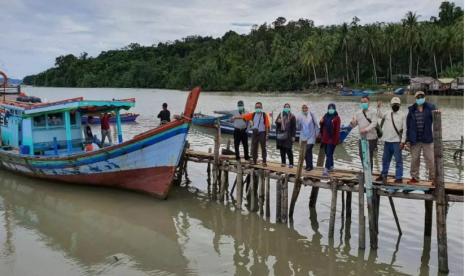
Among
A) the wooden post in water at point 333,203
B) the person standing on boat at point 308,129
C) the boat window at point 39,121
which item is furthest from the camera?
the boat window at point 39,121

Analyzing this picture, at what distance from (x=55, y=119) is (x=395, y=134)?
35.6 ft

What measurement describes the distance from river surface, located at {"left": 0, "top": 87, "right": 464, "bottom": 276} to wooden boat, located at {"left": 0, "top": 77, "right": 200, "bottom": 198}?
62 centimetres

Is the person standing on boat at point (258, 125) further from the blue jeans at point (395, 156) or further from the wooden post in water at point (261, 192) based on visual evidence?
the blue jeans at point (395, 156)

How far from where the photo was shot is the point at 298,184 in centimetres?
1081

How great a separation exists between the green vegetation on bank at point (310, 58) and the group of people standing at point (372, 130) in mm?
60465

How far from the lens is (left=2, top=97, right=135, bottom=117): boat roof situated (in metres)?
14.2

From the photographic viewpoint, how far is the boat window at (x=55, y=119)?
50.5 feet

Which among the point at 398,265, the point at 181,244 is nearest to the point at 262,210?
the point at 181,244

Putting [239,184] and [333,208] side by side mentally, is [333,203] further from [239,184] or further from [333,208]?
[239,184]

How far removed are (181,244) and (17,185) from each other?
8361mm

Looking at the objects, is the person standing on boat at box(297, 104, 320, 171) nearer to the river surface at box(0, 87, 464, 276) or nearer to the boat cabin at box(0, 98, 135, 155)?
the river surface at box(0, 87, 464, 276)

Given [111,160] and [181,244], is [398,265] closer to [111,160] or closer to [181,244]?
[181,244]

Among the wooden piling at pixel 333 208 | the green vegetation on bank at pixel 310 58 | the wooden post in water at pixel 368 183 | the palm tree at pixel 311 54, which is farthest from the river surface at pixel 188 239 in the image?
the palm tree at pixel 311 54

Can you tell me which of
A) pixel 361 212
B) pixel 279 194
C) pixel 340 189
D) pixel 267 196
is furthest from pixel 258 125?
pixel 361 212
